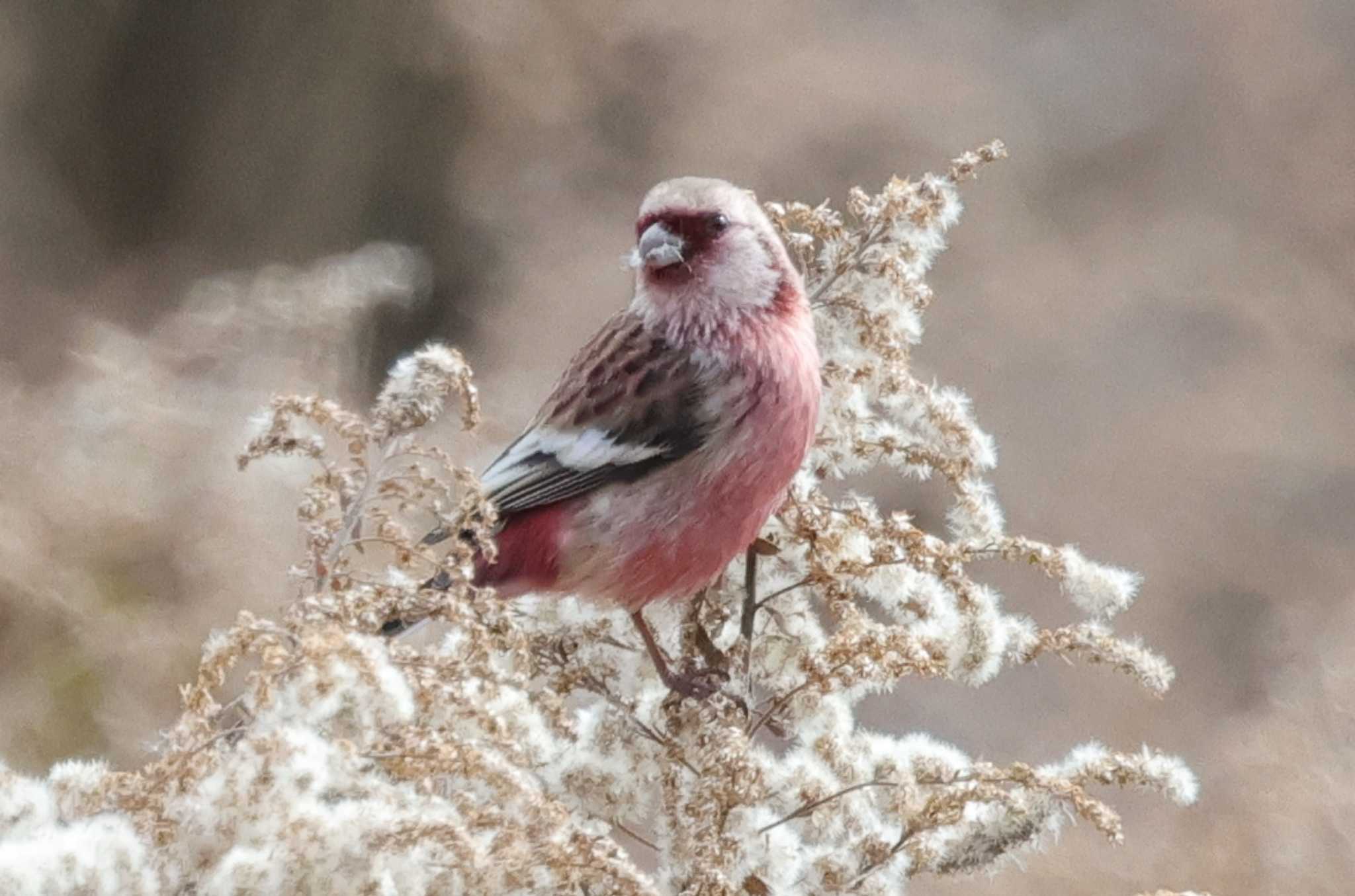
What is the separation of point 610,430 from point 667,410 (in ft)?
0.16

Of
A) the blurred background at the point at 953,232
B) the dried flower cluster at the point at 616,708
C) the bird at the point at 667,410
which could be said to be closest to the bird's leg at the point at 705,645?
the dried flower cluster at the point at 616,708

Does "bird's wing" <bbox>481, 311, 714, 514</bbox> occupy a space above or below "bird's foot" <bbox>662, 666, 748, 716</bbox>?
above

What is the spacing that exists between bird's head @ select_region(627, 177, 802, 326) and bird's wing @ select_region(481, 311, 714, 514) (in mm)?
50

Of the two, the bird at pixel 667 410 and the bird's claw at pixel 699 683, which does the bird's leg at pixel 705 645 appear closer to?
the bird's claw at pixel 699 683

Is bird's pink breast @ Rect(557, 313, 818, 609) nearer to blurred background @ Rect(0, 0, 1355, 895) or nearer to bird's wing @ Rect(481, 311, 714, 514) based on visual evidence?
bird's wing @ Rect(481, 311, 714, 514)

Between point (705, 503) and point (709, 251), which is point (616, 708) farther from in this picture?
point (709, 251)

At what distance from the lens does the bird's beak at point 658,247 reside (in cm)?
117

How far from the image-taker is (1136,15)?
7.54 ft

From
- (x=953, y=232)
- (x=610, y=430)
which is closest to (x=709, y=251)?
(x=610, y=430)

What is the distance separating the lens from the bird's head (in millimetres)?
1178

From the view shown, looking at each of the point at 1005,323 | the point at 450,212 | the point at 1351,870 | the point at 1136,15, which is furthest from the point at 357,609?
the point at 1136,15

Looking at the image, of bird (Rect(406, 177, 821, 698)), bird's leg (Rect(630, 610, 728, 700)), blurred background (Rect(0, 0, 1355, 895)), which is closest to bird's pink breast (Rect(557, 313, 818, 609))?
bird (Rect(406, 177, 821, 698))

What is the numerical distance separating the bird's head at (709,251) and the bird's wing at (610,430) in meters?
0.05

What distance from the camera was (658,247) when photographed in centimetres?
118
